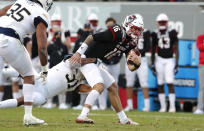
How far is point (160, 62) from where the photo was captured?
13766mm

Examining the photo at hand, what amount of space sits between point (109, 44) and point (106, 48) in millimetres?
81

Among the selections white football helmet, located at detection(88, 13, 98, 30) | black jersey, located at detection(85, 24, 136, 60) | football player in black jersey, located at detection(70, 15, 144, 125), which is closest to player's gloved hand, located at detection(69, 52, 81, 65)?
football player in black jersey, located at detection(70, 15, 144, 125)

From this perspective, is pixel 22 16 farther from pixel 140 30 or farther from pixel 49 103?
pixel 49 103

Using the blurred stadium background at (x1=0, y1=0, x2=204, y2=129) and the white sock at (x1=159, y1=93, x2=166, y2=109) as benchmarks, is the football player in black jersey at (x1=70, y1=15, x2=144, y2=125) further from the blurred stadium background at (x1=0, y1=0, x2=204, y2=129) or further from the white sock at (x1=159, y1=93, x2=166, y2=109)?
the white sock at (x1=159, y1=93, x2=166, y2=109)

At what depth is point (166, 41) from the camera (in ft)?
44.9

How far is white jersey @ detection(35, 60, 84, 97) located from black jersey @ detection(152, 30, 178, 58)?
526cm

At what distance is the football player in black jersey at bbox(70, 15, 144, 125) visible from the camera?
27.1 feet

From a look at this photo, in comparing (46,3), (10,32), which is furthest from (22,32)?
(46,3)

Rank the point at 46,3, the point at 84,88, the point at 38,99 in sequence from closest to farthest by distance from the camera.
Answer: the point at 46,3 < the point at 38,99 < the point at 84,88

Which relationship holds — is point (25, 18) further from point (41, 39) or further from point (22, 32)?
point (41, 39)

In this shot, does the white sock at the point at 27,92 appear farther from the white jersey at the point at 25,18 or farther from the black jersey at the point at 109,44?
the black jersey at the point at 109,44

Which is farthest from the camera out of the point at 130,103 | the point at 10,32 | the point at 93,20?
the point at 93,20

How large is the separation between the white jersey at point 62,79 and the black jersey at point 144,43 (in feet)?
16.7

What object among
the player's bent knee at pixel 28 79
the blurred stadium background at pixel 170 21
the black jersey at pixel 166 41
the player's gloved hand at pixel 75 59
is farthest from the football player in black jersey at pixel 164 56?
the player's bent knee at pixel 28 79
